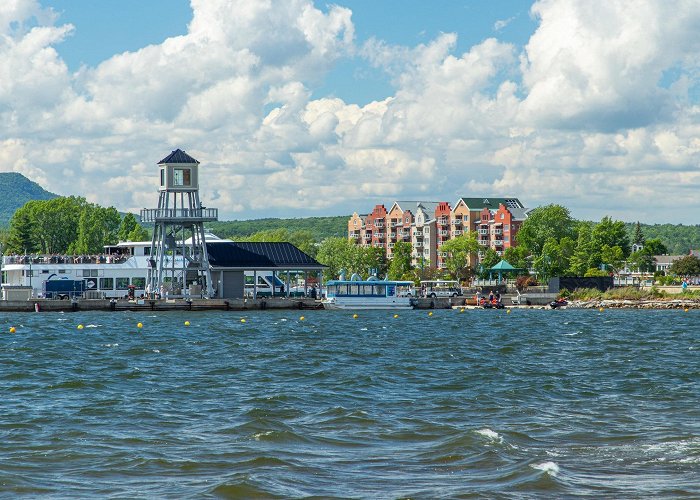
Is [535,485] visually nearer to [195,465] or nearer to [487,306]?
[195,465]

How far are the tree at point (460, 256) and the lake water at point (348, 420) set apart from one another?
402 feet

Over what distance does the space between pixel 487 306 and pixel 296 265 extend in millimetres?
23426

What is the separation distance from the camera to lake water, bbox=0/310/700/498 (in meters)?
19.2

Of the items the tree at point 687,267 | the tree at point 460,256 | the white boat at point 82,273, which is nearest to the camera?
the white boat at point 82,273

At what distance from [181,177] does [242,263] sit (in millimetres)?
10347

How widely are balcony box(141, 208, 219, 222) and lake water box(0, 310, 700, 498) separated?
44555 millimetres

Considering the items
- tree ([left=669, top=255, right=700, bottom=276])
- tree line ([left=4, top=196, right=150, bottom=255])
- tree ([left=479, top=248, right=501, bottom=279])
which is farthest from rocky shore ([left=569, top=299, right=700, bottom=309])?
tree line ([left=4, top=196, right=150, bottom=255])

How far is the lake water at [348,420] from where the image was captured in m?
19.2

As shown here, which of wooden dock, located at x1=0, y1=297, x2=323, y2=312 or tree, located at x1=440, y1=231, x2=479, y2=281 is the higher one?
tree, located at x1=440, y1=231, x2=479, y2=281

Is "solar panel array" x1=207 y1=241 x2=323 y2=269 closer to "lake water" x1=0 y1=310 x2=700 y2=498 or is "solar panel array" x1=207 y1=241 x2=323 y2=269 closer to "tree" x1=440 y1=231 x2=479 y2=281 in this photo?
"lake water" x1=0 y1=310 x2=700 y2=498

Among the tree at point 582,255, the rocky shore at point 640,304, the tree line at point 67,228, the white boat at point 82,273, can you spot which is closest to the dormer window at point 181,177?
the white boat at point 82,273

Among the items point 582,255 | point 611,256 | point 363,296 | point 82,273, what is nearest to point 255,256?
point 363,296

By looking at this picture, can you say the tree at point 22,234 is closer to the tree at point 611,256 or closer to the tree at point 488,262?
the tree at point 488,262

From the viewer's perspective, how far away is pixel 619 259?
508 ft
